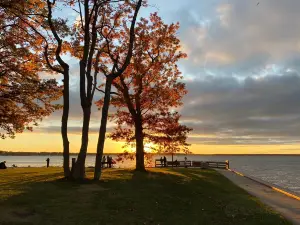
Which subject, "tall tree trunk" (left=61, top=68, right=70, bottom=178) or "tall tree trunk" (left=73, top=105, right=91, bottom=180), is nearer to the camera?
"tall tree trunk" (left=73, top=105, right=91, bottom=180)

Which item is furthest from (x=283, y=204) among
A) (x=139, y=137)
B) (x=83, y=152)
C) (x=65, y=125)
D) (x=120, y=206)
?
(x=139, y=137)

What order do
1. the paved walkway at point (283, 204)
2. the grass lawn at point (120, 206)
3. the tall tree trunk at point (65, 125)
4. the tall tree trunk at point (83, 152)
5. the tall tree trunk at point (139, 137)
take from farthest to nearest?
the tall tree trunk at point (139, 137), the tall tree trunk at point (65, 125), the tall tree trunk at point (83, 152), the paved walkway at point (283, 204), the grass lawn at point (120, 206)

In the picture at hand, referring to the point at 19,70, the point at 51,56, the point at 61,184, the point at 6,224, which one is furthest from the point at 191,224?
the point at 19,70

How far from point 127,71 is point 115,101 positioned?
332cm

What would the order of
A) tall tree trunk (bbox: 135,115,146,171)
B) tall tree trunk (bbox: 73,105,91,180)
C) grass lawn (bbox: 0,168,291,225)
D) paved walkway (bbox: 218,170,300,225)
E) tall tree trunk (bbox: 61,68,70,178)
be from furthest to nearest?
1. tall tree trunk (bbox: 135,115,146,171)
2. tall tree trunk (bbox: 61,68,70,178)
3. tall tree trunk (bbox: 73,105,91,180)
4. paved walkway (bbox: 218,170,300,225)
5. grass lawn (bbox: 0,168,291,225)

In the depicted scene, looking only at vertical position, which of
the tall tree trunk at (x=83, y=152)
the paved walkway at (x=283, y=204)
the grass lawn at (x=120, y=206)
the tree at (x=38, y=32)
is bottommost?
the paved walkway at (x=283, y=204)

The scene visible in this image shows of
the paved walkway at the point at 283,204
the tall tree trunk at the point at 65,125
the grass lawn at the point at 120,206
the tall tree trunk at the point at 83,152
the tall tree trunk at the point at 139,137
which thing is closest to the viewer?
the grass lawn at the point at 120,206

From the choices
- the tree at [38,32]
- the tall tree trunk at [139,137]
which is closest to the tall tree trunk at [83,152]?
the tree at [38,32]

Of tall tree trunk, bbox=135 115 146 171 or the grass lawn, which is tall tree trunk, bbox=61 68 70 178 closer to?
the grass lawn

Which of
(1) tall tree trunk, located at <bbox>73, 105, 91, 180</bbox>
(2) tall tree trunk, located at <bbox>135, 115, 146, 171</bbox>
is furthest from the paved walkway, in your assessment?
(2) tall tree trunk, located at <bbox>135, 115, 146, 171</bbox>

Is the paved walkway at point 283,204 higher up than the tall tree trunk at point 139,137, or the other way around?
the tall tree trunk at point 139,137

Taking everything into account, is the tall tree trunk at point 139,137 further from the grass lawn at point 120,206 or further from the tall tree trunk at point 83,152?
the grass lawn at point 120,206

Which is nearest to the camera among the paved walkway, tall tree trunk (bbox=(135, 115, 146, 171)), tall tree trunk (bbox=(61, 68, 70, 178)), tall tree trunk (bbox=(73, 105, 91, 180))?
the paved walkway

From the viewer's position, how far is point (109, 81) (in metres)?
24.4
